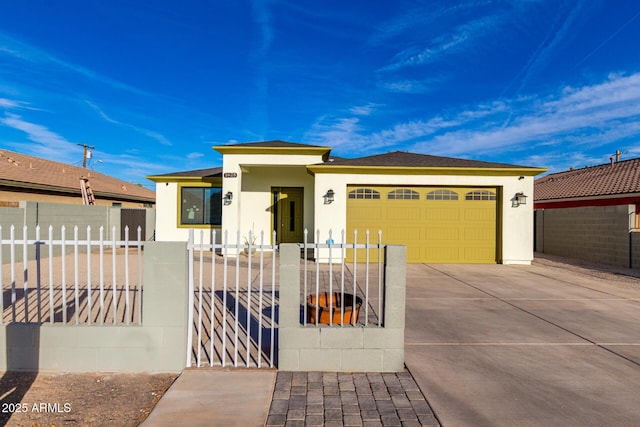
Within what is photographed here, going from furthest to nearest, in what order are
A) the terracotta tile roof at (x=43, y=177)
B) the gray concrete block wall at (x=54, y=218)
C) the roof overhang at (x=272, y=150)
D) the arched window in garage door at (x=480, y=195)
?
the terracotta tile roof at (x=43, y=177) → the roof overhang at (x=272, y=150) → the arched window in garage door at (x=480, y=195) → the gray concrete block wall at (x=54, y=218)

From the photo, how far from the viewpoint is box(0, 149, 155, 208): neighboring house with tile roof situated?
1276cm

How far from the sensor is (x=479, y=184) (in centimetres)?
1068

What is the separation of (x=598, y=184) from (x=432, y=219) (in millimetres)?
10674

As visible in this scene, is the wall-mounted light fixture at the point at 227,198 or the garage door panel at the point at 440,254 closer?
the garage door panel at the point at 440,254

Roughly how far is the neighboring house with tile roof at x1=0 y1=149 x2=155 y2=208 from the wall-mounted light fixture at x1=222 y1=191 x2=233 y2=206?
20.9 feet

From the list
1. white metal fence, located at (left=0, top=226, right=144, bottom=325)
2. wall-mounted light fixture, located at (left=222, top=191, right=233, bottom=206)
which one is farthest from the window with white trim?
white metal fence, located at (left=0, top=226, right=144, bottom=325)

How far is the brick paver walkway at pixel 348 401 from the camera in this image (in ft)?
8.65

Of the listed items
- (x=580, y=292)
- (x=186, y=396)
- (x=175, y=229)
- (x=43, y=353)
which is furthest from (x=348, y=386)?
(x=175, y=229)

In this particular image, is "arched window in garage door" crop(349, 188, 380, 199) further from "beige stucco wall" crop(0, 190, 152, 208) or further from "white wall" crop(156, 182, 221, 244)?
"beige stucco wall" crop(0, 190, 152, 208)

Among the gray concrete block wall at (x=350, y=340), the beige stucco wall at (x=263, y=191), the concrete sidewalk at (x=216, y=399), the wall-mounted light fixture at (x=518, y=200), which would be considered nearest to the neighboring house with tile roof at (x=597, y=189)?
the wall-mounted light fixture at (x=518, y=200)

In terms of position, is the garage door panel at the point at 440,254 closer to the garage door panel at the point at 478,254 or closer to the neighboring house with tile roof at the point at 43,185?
the garage door panel at the point at 478,254

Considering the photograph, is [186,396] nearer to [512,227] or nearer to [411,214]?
[411,214]

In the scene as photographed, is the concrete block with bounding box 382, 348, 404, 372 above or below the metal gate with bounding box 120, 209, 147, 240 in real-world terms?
below

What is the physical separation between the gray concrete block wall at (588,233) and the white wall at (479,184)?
2.89 meters
